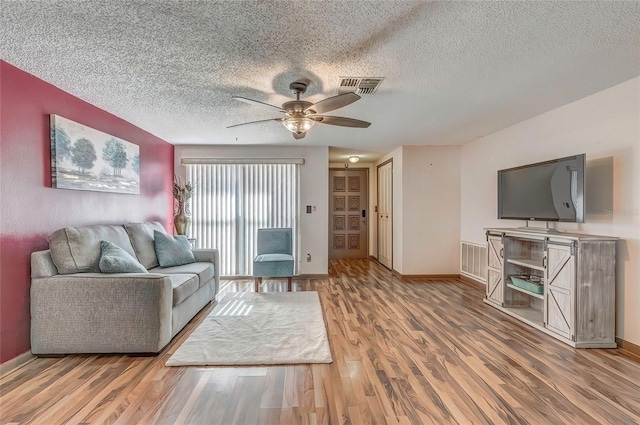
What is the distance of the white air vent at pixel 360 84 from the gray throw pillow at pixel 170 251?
286cm

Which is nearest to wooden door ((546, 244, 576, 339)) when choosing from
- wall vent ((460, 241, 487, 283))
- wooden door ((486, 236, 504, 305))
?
wooden door ((486, 236, 504, 305))

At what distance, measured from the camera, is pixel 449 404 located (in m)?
1.85

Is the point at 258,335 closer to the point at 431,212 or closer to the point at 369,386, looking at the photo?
the point at 369,386

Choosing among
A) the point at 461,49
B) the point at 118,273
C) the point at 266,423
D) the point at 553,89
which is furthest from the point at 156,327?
the point at 553,89

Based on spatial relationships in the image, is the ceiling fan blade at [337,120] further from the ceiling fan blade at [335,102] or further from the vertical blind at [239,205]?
the vertical blind at [239,205]

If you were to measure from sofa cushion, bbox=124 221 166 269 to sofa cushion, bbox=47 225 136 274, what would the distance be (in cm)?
59

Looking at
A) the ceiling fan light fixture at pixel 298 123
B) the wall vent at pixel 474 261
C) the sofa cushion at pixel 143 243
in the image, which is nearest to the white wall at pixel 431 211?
the wall vent at pixel 474 261

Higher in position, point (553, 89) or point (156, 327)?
point (553, 89)

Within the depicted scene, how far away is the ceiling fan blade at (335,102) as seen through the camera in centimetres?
229

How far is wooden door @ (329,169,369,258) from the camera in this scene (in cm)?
750

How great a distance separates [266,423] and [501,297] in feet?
10.5

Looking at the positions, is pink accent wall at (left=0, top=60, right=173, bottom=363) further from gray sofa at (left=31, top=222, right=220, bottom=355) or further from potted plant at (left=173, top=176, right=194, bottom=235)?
potted plant at (left=173, top=176, right=194, bottom=235)

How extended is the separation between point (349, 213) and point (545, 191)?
184 inches

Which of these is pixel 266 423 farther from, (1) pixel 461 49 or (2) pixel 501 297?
(2) pixel 501 297
